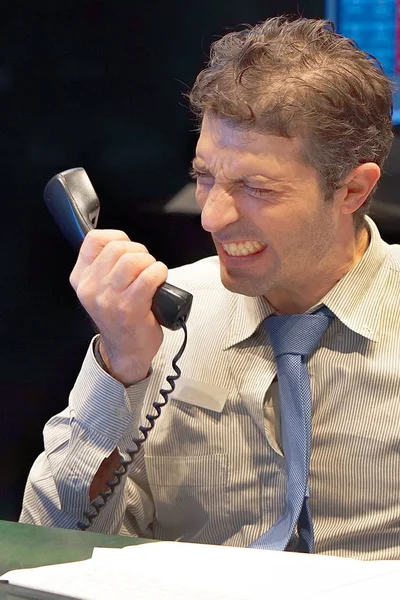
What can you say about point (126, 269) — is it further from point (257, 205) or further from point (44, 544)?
point (44, 544)

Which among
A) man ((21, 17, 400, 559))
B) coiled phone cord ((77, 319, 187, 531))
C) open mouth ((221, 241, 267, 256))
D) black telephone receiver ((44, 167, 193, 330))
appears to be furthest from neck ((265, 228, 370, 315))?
black telephone receiver ((44, 167, 193, 330))

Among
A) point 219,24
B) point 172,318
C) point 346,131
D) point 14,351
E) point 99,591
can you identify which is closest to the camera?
point 99,591

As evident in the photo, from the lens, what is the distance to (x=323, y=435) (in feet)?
5.82

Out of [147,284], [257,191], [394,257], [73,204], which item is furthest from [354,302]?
[73,204]

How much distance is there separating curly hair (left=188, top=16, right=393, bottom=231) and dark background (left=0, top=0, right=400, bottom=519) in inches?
19.4

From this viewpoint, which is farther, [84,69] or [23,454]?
[23,454]

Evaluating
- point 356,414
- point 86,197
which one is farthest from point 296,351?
point 86,197

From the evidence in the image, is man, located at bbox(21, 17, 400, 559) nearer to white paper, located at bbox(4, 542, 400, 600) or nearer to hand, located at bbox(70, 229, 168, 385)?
hand, located at bbox(70, 229, 168, 385)

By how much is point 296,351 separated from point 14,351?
3.02ft

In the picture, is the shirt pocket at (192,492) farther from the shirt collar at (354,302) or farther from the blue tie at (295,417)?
the shirt collar at (354,302)

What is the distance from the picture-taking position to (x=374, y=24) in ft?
7.18

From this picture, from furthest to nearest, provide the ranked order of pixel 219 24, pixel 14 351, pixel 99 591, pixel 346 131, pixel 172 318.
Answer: pixel 14 351 < pixel 219 24 < pixel 346 131 < pixel 172 318 < pixel 99 591

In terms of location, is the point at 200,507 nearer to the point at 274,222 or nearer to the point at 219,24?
the point at 274,222

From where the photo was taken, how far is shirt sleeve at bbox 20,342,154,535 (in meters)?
1.67
